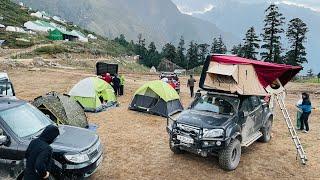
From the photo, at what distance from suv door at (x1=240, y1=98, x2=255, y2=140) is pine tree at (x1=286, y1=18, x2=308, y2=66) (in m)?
49.5

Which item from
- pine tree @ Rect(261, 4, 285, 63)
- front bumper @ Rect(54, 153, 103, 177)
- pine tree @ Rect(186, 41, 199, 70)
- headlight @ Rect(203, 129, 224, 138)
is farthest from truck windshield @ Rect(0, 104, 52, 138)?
pine tree @ Rect(186, 41, 199, 70)

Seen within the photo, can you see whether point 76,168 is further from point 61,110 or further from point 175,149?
point 61,110

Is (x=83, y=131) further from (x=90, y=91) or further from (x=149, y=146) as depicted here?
(x=90, y=91)

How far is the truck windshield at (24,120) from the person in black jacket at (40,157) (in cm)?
166

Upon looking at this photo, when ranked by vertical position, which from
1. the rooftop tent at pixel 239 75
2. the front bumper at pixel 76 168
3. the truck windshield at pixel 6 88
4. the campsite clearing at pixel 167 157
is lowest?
the campsite clearing at pixel 167 157

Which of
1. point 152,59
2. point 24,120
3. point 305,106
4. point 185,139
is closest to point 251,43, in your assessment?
point 152,59

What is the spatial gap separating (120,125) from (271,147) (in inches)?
263

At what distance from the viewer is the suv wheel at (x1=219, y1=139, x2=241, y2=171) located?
11115 mm

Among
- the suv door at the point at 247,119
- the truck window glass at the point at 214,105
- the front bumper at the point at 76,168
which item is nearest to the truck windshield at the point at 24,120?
the front bumper at the point at 76,168

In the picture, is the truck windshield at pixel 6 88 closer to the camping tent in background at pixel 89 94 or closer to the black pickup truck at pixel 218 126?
the camping tent in background at pixel 89 94

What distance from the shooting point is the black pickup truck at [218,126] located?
1096cm

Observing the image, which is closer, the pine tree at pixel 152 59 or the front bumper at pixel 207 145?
the front bumper at pixel 207 145

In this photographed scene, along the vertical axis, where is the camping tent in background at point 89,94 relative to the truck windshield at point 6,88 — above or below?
below

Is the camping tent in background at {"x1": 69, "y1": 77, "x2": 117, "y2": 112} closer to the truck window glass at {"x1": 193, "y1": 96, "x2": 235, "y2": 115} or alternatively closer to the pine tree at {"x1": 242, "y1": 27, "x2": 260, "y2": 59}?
the truck window glass at {"x1": 193, "y1": 96, "x2": 235, "y2": 115}
